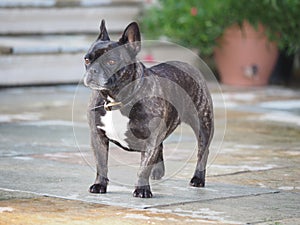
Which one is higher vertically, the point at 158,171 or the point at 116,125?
the point at 116,125

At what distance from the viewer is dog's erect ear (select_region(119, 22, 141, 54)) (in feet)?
13.5

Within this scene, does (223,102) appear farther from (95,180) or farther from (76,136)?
(95,180)

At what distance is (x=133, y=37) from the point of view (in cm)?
414

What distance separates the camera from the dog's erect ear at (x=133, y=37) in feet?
13.5

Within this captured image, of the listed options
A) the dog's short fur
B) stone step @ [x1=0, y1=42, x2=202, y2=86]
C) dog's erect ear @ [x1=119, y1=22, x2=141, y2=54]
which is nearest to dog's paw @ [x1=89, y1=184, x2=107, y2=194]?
the dog's short fur

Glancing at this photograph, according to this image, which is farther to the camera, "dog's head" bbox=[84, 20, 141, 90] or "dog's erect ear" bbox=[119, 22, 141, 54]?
"dog's erect ear" bbox=[119, 22, 141, 54]

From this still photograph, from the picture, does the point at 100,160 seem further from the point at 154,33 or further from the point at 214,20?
the point at 154,33

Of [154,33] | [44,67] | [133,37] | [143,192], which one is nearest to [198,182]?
[143,192]

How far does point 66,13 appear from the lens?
10.0m

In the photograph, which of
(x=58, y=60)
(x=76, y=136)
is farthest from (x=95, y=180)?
(x=58, y=60)

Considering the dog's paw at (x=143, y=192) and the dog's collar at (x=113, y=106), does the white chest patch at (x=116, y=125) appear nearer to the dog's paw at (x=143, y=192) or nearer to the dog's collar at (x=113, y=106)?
the dog's collar at (x=113, y=106)

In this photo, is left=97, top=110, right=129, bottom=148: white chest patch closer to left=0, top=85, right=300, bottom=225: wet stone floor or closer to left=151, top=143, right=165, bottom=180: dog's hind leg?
left=0, top=85, right=300, bottom=225: wet stone floor

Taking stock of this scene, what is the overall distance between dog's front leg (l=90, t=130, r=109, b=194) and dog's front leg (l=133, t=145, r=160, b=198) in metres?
0.18

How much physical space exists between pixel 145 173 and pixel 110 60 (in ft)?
1.82
